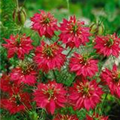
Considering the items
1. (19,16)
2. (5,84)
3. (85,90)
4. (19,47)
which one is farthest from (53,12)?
(85,90)

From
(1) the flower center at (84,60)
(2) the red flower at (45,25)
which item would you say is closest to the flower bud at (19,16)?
(2) the red flower at (45,25)

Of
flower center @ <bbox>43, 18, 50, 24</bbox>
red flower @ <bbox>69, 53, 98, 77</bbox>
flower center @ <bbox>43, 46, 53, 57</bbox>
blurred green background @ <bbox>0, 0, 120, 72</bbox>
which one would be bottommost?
blurred green background @ <bbox>0, 0, 120, 72</bbox>

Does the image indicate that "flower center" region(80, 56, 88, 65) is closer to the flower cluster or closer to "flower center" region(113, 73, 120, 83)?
the flower cluster

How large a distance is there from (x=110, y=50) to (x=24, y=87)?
384mm

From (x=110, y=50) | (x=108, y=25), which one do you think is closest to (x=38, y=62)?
(x=110, y=50)

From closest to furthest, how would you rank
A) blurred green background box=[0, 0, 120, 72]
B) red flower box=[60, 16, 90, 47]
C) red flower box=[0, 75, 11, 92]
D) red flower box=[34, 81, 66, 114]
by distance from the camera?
red flower box=[34, 81, 66, 114] < red flower box=[60, 16, 90, 47] < red flower box=[0, 75, 11, 92] < blurred green background box=[0, 0, 120, 72]

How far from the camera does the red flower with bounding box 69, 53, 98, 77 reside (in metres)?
1.60

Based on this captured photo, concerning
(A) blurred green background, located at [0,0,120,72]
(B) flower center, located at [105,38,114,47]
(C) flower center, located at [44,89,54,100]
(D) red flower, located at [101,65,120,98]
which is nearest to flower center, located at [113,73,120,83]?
(D) red flower, located at [101,65,120,98]

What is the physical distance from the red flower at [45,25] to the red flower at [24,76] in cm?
14

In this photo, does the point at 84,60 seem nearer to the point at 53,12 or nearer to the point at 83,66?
the point at 83,66

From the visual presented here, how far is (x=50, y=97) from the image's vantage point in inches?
61.2

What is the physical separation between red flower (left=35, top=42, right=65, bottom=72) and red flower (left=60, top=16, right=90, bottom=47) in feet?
0.14

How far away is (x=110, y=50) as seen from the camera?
1.65m

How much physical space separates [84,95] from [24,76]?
227 mm
